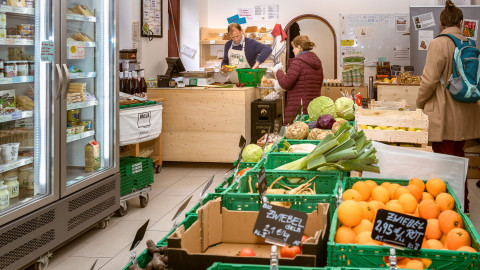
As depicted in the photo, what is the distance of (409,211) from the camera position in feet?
7.77

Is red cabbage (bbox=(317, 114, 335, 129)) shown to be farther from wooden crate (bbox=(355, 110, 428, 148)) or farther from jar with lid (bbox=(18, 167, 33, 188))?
jar with lid (bbox=(18, 167, 33, 188))

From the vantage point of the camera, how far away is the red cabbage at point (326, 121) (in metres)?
4.51

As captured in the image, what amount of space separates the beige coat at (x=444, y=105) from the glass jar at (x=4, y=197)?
3.47m

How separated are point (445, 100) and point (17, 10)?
3.54 meters

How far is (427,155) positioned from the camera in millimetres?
3057

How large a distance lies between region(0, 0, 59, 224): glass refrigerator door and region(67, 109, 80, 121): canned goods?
26.3 inches

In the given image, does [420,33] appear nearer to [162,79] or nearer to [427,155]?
[162,79]

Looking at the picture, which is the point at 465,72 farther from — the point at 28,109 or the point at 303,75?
the point at 28,109

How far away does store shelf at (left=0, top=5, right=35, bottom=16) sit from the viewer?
3.47m

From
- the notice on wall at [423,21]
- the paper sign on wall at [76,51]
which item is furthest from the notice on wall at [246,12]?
the paper sign on wall at [76,51]

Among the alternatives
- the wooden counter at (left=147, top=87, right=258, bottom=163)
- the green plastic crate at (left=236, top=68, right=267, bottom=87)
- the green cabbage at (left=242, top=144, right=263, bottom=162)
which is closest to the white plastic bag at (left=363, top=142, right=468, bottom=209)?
the green cabbage at (left=242, top=144, right=263, bottom=162)

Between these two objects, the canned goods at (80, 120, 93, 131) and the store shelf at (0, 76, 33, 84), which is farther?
the canned goods at (80, 120, 93, 131)

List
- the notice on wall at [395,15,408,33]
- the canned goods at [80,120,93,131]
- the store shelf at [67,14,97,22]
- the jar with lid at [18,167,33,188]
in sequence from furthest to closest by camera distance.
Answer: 1. the notice on wall at [395,15,408,33]
2. the canned goods at [80,120,93,131]
3. the store shelf at [67,14,97,22]
4. the jar with lid at [18,167,33,188]

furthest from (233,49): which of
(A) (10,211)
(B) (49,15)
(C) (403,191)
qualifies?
(C) (403,191)
